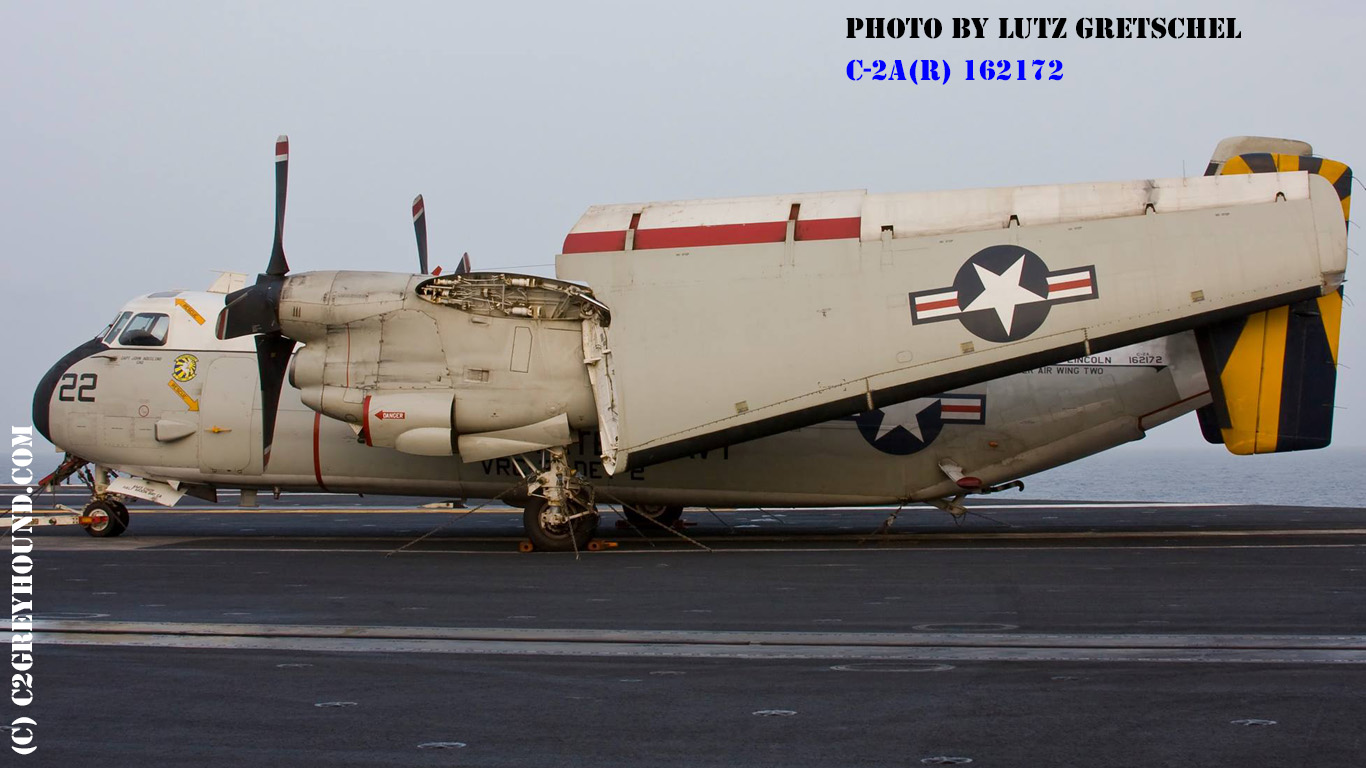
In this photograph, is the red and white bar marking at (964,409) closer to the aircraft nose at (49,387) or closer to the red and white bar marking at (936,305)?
the red and white bar marking at (936,305)

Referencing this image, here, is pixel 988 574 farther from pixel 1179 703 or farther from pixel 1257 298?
pixel 1179 703

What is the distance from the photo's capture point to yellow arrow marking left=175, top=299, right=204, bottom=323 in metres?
25.1

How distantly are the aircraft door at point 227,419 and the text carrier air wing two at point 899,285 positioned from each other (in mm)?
7646

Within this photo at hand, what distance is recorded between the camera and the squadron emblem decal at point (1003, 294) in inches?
776

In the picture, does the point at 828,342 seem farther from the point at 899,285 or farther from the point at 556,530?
the point at 556,530

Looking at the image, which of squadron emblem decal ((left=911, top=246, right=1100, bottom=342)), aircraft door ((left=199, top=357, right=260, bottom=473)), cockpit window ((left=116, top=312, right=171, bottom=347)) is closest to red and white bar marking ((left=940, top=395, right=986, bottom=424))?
squadron emblem decal ((left=911, top=246, right=1100, bottom=342))

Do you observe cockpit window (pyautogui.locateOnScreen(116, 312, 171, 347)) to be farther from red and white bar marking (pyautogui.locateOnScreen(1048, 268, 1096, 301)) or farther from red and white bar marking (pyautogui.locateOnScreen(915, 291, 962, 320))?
red and white bar marking (pyautogui.locateOnScreen(1048, 268, 1096, 301))

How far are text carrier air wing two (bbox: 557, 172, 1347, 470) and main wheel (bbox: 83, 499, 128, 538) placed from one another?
37.5 feet

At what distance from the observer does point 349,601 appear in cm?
1549

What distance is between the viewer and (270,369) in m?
22.4

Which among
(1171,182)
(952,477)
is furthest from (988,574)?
(1171,182)

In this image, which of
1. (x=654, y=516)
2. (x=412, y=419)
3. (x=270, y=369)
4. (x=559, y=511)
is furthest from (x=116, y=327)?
(x=654, y=516)

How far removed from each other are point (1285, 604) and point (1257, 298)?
6927mm

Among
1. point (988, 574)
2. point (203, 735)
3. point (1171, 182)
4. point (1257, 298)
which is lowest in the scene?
point (988, 574)
